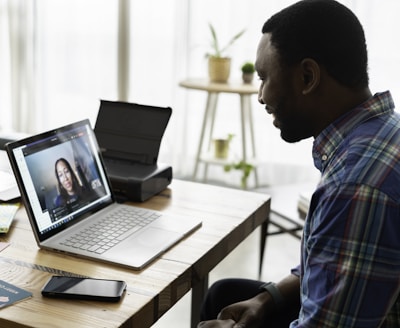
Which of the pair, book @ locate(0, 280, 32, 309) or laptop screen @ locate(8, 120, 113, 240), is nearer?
book @ locate(0, 280, 32, 309)

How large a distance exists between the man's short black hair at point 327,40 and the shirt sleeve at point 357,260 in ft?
0.83

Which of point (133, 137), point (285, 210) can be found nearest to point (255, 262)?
point (285, 210)

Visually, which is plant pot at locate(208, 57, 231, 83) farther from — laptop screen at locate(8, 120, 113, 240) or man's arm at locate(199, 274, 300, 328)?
man's arm at locate(199, 274, 300, 328)

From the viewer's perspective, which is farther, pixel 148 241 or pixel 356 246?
pixel 148 241

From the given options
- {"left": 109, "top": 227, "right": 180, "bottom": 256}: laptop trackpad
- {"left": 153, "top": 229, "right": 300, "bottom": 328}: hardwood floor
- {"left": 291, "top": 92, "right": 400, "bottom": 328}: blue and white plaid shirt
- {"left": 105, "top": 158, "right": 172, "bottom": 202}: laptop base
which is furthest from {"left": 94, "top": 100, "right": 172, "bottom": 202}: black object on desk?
{"left": 153, "top": 229, "right": 300, "bottom": 328}: hardwood floor

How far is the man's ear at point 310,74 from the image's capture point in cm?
120

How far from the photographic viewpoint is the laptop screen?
1.43 meters

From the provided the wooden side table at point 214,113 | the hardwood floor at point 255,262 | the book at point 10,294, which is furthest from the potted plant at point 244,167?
the book at point 10,294

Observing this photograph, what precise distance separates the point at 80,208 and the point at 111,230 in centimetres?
10

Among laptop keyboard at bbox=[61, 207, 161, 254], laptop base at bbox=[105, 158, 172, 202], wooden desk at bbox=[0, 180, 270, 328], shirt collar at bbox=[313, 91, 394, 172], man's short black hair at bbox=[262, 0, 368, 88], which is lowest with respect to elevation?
wooden desk at bbox=[0, 180, 270, 328]

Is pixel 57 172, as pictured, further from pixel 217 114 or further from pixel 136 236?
pixel 217 114

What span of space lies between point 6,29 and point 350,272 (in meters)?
4.01

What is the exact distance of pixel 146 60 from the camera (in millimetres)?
4211

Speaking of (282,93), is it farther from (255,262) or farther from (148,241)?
(255,262)
